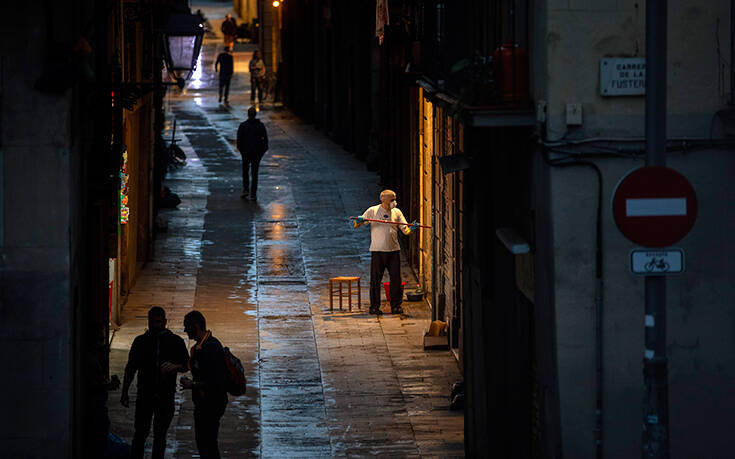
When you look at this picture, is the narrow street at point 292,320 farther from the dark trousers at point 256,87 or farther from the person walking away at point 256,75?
the dark trousers at point 256,87

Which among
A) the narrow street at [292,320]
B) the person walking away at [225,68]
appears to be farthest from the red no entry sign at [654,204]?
the person walking away at [225,68]

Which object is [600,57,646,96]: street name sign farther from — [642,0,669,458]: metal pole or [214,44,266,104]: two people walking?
[214,44,266,104]: two people walking

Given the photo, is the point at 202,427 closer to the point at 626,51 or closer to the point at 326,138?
the point at 626,51

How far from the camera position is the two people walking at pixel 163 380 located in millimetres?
12570

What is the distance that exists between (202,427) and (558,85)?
430cm

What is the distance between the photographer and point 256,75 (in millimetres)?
45656

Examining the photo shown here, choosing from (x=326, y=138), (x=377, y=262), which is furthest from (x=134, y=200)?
(x=326, y=138)

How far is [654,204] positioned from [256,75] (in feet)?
120

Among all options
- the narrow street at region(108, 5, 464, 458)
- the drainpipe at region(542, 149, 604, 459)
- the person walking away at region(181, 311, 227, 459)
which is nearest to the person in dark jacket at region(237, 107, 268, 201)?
the narrow street at region(108, 5, 464, 458)

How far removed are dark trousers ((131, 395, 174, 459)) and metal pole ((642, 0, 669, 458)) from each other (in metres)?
4.90

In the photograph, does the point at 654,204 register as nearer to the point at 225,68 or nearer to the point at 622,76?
the point at 622,76

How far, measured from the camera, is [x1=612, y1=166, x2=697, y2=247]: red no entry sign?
969 cm

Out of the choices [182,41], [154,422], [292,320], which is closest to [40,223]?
[154,422]

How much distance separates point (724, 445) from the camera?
1165 centimetres
